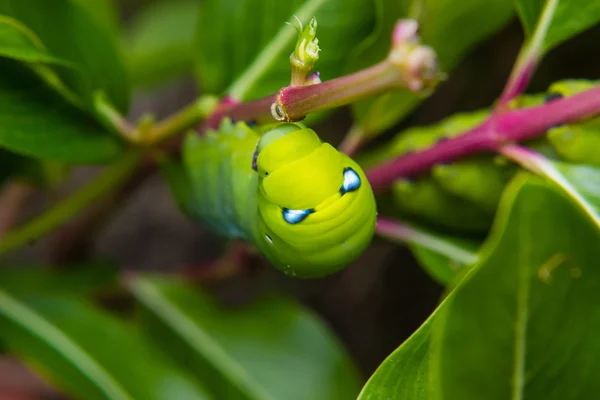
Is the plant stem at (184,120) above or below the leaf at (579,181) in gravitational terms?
above

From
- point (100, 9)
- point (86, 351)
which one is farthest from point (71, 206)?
point (100, 9)

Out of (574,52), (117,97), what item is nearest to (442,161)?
(117,97)

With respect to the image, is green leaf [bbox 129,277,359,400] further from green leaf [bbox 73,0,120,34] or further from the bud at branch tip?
the bud at branch tip

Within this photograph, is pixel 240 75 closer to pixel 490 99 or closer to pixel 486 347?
pixel 486 347

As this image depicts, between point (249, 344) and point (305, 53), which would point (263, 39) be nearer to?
point (305, 53)

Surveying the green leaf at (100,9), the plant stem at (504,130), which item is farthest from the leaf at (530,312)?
the green leaf at (100,9)

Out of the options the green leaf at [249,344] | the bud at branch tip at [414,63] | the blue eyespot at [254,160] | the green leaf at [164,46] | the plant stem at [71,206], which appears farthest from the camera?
the green leaf at [164,46]

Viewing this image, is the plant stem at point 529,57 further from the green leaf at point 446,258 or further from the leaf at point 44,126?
the leaf at point 44,126
